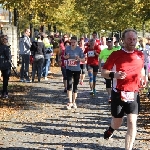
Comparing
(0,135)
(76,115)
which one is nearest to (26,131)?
(0,135)

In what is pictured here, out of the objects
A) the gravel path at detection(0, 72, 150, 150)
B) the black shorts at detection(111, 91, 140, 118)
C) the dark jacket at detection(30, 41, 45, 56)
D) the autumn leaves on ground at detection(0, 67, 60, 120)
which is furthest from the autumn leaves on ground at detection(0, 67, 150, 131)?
the black shorts at detection(111, 91, 140, 118)

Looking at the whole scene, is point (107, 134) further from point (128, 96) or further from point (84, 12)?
point (84, 12)

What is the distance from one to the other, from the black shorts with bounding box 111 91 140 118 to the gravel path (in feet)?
2.50

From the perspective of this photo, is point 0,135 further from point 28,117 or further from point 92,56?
point 92,56

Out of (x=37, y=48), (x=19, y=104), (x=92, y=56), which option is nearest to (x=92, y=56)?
(x=92, y=56)

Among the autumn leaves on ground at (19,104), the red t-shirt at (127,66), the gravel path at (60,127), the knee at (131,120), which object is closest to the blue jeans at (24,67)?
the autumn leaves on ground at (19,104)

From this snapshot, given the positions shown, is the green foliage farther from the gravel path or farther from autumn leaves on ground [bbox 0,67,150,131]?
the gravel path

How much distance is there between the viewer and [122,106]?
6.83m

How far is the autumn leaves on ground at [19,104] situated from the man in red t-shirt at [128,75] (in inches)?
95.2

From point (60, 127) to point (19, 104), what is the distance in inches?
133

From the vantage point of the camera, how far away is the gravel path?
7.56 m

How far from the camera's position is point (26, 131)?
28.5 feet

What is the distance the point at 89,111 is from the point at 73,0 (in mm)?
30333

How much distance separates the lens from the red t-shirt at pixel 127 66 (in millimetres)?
Result: 6660
